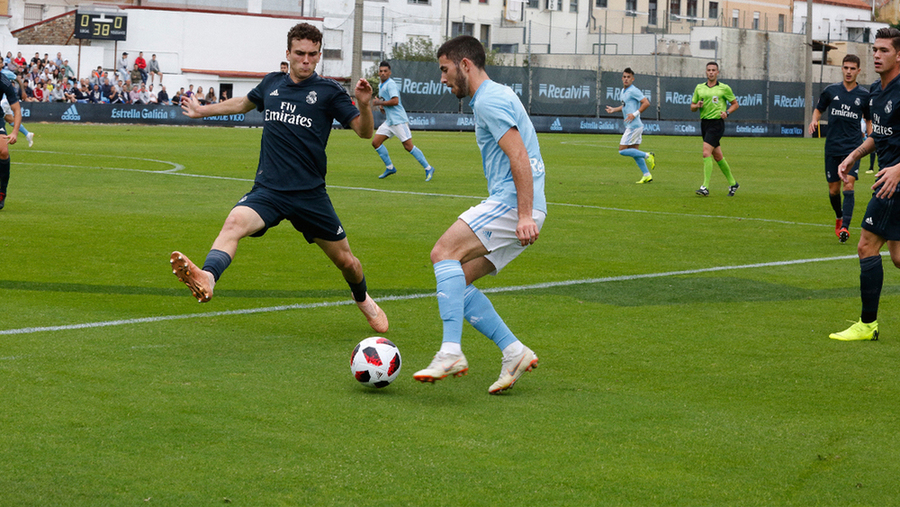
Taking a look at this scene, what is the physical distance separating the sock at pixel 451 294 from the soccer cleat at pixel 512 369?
1.03 feet

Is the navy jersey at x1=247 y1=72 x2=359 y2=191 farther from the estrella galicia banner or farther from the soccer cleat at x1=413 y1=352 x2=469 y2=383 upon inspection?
the estrella galicia banner

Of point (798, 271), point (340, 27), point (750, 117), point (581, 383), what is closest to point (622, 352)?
point (581, 383)

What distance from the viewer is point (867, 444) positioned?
4840 mm

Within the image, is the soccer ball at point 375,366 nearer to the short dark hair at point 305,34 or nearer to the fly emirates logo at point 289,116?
the fly emirates logo at point 289,116

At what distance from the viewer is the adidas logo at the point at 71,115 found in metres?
39.4

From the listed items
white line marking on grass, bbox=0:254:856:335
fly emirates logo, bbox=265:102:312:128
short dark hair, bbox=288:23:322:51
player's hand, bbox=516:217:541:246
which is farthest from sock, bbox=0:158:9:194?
player's hand, bbox=516:217:541:246

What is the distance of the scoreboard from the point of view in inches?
2106

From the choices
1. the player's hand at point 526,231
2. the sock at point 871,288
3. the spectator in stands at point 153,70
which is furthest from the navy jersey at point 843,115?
the spectator in stands at point 153,70

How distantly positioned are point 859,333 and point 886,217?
0.82 meters

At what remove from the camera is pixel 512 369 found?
5.63 m

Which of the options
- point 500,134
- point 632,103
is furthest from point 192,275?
point 632,103

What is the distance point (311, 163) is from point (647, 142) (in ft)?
110

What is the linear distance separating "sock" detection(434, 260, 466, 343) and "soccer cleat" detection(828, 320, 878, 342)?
3.09m

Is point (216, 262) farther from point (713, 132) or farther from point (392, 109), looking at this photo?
point (392, 109)
